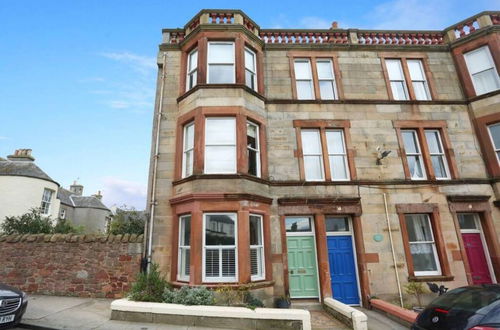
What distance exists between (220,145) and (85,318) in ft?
20.3

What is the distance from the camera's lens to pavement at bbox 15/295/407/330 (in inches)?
237

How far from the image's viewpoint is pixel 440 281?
893 centimetres

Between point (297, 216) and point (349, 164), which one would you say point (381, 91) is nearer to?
point (349, 164)

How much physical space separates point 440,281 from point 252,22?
1246 centimetres

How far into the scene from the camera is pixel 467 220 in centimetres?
1004

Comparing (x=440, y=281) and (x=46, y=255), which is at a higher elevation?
(x=46, y=255)

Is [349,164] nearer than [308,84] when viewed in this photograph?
Yes

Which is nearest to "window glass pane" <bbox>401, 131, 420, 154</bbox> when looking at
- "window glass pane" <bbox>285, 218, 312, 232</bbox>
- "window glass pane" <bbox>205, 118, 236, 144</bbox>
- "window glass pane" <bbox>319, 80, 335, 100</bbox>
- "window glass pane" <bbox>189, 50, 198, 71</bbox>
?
"window glass pane" <bbox>319, 80, 335, 100</bbox>

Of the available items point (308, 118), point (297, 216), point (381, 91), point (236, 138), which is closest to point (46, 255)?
point (236, 138)

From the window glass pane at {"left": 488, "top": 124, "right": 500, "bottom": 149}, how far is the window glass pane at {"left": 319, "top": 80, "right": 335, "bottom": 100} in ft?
21.5

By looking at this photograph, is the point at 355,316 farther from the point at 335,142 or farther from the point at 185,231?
the point at 335,142

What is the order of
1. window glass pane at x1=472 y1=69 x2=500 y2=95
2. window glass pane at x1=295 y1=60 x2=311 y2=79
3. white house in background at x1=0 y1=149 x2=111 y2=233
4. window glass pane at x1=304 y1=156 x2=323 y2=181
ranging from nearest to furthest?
1. window glass pane at x1=304 y1=156 x2=323 y2=181
2. window glass pane at x1=472 y1=69 x2=500 y2=95
3. window glass pane at x1=295 y1=60 x2=311 y2=79
4. white house in background at x1=0 y1=149 x2=111 y2=233

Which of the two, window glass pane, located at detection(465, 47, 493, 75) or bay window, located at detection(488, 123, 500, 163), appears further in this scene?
window glass pane, located at detection(465, 47, 493, 75)

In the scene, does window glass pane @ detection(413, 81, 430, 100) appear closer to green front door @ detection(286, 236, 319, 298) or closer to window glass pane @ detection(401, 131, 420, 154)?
window glass pane @ detection(401, 131, 420, 154)
